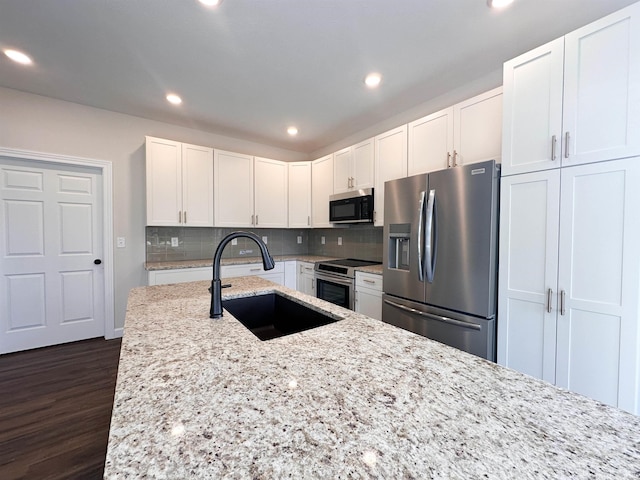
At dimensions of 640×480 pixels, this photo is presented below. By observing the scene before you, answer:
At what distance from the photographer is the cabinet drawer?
2.68 metres

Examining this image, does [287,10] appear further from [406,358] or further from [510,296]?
[510,296]

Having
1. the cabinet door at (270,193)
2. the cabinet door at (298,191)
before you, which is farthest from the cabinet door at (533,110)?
the cabinet door at (270,193)

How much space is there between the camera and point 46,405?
2.02m

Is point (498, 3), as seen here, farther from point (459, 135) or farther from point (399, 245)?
point (399, 245)

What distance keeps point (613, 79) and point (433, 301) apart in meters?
1.61

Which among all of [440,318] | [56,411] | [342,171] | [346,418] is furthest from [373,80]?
[56,411]

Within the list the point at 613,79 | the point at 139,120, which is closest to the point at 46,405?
the point at 139,120

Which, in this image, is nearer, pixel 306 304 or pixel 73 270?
pixel 306 304

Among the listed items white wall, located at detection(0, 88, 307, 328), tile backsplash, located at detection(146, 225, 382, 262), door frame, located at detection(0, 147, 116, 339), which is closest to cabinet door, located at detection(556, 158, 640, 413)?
tile backsplash, located at detection(146, 225, 382, 262)

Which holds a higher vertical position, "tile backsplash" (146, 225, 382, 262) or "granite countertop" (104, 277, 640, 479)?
"tile backsplash" (146, 225, 382, 262)

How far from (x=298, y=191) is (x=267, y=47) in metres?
2.17

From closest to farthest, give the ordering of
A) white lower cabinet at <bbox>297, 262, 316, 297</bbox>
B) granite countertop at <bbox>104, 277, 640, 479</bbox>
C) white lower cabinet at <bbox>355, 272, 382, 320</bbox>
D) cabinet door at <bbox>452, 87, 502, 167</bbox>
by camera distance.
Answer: granite countertop at <bbox>104, 277, 640, 479</bbox>, cabinet door at <bbox>452, 87, 502, 167</bbox>, white lower cabinet at <bbox>355, 272, 382, 320</bbox>, white lower cabinet at <bbox>297, 262, 316, 297</bbox>

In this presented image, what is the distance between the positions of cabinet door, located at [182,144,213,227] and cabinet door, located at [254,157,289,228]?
24.8 inches

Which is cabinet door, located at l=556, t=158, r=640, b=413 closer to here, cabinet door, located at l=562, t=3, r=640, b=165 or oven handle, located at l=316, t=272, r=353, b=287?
cabinet door, located at l=562, t=3, r=640, b=165
